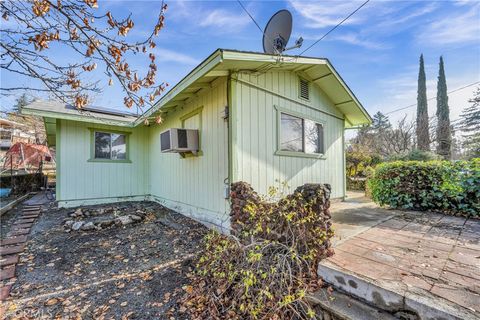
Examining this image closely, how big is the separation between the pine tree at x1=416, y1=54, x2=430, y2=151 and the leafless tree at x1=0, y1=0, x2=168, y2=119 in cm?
1842

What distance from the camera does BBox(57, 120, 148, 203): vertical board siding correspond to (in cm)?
672

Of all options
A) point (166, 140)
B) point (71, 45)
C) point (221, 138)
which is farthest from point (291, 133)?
point (71, 45)

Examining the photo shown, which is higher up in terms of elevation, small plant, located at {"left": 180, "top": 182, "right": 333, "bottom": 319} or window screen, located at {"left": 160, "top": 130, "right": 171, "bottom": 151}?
window screen, located at {"left": 160, "top": 130, "right": 171, "bottom": 151}

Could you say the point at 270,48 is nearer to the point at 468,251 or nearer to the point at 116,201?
the point at 468,251

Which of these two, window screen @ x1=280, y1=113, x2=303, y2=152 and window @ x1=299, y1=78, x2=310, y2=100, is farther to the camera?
window @ x1=299, y1=78, x2=310, y2=100

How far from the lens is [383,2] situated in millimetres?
4547

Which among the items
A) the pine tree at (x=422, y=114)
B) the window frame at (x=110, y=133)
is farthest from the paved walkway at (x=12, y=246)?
the pine tree at (x=422, y=114)

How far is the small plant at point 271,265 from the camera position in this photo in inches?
80.3

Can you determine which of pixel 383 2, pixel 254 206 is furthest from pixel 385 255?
pixel 383 2

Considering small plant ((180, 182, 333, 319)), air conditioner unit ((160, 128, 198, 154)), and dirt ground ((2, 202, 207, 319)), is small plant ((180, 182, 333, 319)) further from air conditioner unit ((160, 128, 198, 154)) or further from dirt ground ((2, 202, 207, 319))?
air conditioner unit ((160, 128, 198, 154))

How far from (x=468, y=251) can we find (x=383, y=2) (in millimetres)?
4974

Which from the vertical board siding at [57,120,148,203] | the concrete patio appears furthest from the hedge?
the vertical board siding at [57,120,148,203]

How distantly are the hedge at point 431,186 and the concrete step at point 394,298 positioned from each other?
4.31 meters

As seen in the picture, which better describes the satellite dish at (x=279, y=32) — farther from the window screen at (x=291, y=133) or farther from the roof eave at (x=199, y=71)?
the roof eave at (x=199, y=71)
